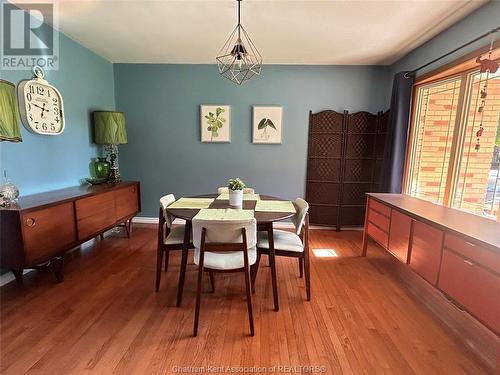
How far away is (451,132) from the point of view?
2.60 m

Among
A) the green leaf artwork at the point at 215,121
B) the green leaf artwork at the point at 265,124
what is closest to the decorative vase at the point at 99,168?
the green leaf artwork at the point at 215,121

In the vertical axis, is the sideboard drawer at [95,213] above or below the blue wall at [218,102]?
below

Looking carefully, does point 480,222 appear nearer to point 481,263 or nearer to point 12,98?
point 481,263

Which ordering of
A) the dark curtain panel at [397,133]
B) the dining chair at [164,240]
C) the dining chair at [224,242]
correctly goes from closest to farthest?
the dining chair at [224,242], the dining chair at [164,240], the dark curtain panel at [397,133]

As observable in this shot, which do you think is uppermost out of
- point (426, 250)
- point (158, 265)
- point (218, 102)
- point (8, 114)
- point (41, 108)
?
point (218, 102)

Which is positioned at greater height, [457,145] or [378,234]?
[457,145]

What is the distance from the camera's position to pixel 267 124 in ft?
12.2

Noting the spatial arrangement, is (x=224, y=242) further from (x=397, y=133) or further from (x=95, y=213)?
(x=397, y=133)

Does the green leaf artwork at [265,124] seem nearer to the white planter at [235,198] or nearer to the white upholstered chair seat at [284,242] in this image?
the white planter at [235,198]

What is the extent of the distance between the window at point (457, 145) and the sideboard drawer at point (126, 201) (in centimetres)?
359

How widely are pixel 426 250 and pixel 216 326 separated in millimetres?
1689

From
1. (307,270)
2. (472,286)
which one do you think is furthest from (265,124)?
(472,286)

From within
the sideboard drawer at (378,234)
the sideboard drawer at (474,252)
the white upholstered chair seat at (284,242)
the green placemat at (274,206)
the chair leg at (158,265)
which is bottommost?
the chair leg at (158,265)

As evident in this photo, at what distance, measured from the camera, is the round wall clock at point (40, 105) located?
228cm
